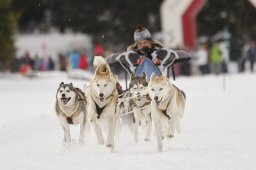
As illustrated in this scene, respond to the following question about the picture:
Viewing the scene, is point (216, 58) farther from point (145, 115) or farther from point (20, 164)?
point (20, 164)

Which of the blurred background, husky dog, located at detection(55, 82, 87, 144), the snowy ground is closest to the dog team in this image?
husky dog, located at detection(55, 82, 87, 144)

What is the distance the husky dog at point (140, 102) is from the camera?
1206 cm

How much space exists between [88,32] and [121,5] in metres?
2.96

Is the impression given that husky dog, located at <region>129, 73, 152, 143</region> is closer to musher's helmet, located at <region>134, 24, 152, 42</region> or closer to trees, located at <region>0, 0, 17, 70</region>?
musher's helmet, located at <region>134, 24, 152, 42</region>

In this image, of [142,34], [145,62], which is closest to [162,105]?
[145,62]

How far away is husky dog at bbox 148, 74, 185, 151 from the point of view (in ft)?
35.1

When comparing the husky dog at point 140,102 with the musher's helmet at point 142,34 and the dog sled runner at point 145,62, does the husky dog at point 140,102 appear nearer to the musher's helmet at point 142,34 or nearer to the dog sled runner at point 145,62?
the dog sled runner at point 145,62

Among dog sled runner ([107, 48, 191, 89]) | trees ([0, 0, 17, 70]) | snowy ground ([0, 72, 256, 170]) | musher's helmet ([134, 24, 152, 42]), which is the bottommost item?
snowy ground ([0, 72, 256, 170])

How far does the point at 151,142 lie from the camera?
11.9 metres

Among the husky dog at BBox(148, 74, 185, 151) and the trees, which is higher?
the trees

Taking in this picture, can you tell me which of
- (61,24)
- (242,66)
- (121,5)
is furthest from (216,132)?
(61,24)

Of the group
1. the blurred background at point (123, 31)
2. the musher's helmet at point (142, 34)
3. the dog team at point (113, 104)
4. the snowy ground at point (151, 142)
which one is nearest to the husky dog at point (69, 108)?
the dog team at point (113, 104)

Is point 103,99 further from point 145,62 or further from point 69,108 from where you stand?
point 145,62

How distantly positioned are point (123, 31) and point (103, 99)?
3701 cm
